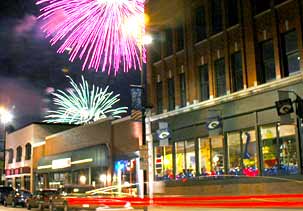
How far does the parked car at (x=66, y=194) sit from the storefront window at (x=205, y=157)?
671 cm

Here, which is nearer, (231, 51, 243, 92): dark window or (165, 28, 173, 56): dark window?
(231, 51, 243, 92): dark window

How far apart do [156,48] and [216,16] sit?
711cm

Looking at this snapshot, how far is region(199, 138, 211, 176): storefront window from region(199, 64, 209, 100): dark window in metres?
2.70

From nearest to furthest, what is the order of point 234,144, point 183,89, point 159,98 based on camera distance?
point 234,144 → point 183,89 → point 159,98

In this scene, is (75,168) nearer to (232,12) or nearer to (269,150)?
(232,12)

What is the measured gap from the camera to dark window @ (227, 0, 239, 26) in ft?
96.6

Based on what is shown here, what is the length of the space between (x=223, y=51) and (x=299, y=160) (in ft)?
28.9

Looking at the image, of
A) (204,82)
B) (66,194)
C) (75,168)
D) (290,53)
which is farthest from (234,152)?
(75,168)

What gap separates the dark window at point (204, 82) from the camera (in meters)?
31.8

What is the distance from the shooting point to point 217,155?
98.4 ft

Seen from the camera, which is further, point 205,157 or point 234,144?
point 205,157

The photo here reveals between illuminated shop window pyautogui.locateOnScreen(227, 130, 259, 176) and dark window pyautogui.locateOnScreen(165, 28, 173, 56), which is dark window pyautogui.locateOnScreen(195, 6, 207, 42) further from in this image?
illuminated shop window pyautogui.locateOnScreen(227, 130, 259, 176)

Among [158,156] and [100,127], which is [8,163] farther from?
[158,156]

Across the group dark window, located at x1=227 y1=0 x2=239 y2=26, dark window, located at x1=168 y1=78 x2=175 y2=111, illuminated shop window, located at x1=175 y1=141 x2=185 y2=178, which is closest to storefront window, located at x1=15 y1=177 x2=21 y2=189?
dark window, located at x1=168 y1=78 x2=175 y2=111
